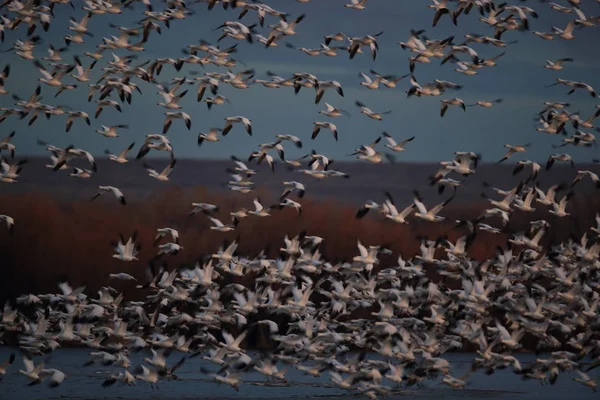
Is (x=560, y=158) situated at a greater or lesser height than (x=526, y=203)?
greater

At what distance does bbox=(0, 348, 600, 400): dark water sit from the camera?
87.6 ft

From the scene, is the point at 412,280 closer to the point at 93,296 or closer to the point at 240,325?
the point at 240,325

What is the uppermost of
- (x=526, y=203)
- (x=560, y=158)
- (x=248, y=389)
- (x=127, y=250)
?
(x=560, y=158)

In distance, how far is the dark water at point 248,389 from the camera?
26.7 meters

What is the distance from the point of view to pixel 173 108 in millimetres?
26266

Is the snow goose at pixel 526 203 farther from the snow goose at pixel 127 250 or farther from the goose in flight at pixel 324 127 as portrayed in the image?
the snow goose at pixel 127 250

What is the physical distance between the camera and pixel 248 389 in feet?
94.0

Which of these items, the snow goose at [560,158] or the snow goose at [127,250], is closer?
the snow goose at [127,250]

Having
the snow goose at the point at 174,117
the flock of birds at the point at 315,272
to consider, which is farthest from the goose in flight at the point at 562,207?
the snow goose at the point at 174,117

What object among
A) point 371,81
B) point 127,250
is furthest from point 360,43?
point 127,250

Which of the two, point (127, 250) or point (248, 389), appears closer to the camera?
point (127, 250)

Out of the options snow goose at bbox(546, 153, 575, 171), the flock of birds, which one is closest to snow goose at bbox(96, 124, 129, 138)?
the flock of birds

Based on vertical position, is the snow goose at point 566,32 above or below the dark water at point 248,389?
above

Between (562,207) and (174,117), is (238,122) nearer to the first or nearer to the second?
(174,117)
